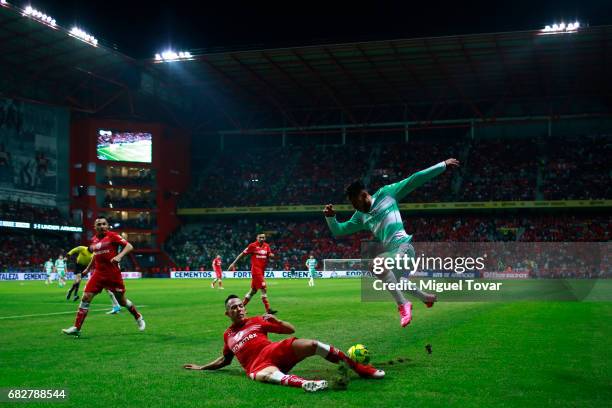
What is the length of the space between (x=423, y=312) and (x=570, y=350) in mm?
8013

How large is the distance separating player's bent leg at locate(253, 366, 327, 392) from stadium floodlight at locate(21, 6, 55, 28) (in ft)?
141

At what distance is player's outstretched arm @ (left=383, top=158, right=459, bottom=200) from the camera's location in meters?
9.02

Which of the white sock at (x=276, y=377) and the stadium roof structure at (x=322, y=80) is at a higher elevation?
the stadium roof structure at (x=322, y=80)

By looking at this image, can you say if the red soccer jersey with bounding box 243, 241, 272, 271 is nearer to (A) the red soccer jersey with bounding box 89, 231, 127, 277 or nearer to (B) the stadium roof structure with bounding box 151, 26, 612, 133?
(A) the red soccer jersey with bounding box 89, 231, 127, 277

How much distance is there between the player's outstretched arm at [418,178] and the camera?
9.02 meters

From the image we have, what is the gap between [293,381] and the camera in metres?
7.34

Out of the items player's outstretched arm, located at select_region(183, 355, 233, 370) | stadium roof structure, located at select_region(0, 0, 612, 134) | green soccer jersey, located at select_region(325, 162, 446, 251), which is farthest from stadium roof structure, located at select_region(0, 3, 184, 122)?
player's outstretched arm, located at select_region(183, 355, 233, 370)

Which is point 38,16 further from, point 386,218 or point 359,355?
point 359,355

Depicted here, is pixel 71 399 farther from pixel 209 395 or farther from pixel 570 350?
pixel 570 350

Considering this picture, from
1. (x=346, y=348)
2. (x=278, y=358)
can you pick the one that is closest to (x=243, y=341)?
(x=278, y=358)

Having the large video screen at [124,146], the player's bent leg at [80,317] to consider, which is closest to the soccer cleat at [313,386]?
the player's bent leg at [80,317]

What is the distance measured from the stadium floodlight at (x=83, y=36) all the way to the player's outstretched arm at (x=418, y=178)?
143 feet

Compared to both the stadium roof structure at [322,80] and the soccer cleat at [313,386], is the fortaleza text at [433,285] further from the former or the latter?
the stadium roof structure at [322,80]

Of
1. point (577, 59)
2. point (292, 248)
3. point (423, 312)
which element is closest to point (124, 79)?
point (292, 248)
